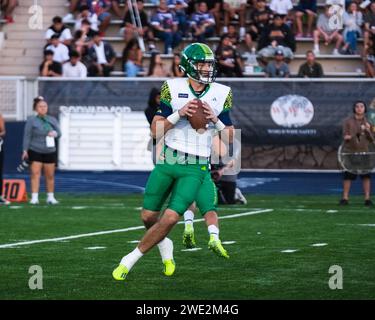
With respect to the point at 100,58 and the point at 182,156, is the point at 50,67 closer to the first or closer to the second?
the point at 100,58

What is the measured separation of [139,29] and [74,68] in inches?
95.6

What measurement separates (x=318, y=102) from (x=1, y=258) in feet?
38.4

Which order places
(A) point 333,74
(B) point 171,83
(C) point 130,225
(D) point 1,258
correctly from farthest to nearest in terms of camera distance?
1. (A) point 333,74
2. (C) point 130,225
3. (D) point 1,258
4. (B) point 171,83

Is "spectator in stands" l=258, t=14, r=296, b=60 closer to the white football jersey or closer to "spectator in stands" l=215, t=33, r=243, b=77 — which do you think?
"spectator in stands" l=215, t=33, r=243, b=77

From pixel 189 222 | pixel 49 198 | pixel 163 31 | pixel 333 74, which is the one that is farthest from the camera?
pixel 163 31

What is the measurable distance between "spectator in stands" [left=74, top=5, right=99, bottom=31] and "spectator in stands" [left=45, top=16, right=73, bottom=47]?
0.38m

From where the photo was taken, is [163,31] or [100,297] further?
[163,31]

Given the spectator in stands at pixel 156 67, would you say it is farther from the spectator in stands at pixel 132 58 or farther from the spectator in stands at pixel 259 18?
the spectator in stands at pixel 259 18

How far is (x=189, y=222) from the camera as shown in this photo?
11742 millimetres

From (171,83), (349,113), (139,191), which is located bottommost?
(139,191)

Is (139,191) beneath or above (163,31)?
beneath

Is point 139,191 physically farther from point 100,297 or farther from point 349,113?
point 100,297

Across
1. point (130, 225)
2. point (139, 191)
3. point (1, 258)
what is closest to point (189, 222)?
point (1, 258)

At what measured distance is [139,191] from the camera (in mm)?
21766
